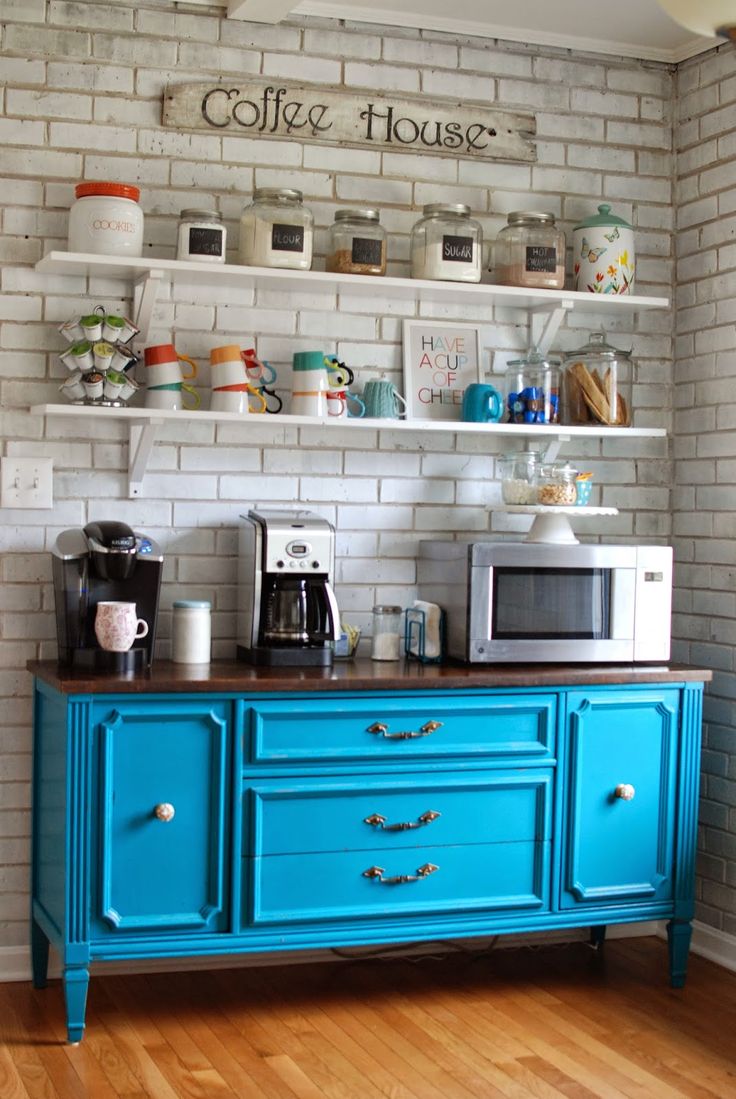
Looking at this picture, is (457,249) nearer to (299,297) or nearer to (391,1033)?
(299,297)

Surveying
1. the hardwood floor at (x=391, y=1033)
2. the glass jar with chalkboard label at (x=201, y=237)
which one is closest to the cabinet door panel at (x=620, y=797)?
the hardwood floor at (x=391, y=1033)

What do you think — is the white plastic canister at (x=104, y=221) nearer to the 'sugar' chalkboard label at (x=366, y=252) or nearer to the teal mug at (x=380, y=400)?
the 'sugar' chalkboard label at (x=366, y=252)

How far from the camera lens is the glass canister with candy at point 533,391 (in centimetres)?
350

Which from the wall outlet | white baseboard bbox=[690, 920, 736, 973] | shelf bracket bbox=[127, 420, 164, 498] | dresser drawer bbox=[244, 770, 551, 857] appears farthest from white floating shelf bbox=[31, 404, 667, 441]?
white baseboard bbox=[690, 920, 736, 973]

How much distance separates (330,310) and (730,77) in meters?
1.26

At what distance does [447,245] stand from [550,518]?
75cm

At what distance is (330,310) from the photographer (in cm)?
348

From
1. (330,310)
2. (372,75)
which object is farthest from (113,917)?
(372,75)

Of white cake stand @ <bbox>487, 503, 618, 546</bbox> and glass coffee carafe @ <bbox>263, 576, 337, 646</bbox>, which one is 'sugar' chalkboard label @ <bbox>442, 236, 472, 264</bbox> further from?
glass coffee carafe @ <bbox>263, 576, 337, 646</bbox>

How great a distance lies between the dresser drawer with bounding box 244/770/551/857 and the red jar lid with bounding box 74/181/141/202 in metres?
1.42

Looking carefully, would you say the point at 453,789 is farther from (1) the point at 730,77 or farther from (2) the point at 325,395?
(1) the point at 730,77

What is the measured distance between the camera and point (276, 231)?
322 cm

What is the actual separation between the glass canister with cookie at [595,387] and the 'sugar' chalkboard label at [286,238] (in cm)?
85

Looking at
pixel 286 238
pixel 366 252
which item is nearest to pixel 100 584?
pixel 286 238
